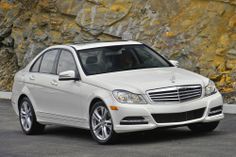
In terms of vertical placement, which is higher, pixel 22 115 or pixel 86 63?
pixel 86 63

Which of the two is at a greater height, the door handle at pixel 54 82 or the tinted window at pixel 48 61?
the tinted window at pixel 48 61

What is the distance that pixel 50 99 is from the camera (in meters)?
14.5

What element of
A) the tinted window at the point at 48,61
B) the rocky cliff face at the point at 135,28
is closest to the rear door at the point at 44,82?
the tinted window at the point at 48,61

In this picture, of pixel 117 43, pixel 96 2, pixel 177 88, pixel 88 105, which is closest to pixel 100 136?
pixel 88 105

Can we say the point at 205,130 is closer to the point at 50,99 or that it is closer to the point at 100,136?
the point at 100,136

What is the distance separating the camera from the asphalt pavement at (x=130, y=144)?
37.4 ft

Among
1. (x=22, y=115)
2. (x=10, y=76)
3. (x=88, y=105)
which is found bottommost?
(x=10, y=76)

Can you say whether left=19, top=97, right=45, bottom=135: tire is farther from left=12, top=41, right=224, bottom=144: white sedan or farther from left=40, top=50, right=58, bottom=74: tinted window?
left=40, top=50, right=58, bottom=74: tinted window

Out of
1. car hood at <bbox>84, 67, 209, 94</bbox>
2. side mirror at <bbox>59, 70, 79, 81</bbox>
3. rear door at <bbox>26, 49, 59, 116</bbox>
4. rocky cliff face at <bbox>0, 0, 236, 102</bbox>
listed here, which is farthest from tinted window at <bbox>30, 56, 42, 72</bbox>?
rocky cliff face at <bbox>0, 0, 236, 102</bbox>

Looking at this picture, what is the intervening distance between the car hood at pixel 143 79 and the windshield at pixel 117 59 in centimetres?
33

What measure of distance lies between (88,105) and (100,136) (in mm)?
536

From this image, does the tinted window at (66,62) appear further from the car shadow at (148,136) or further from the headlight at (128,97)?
the headlight at (128,97)

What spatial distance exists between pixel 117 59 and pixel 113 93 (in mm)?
1582

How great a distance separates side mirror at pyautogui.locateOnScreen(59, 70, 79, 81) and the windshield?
206 mm
